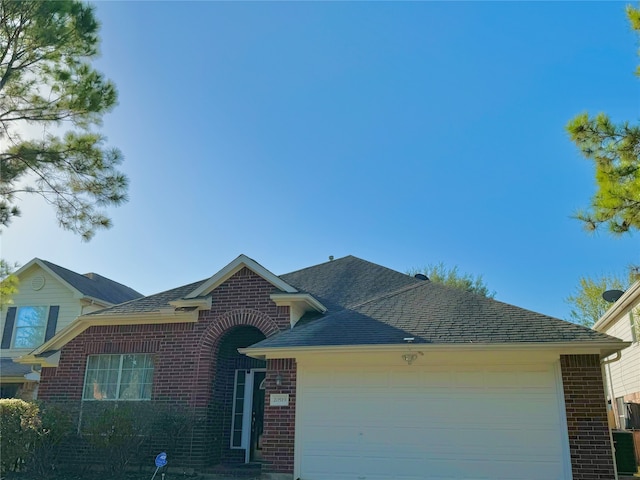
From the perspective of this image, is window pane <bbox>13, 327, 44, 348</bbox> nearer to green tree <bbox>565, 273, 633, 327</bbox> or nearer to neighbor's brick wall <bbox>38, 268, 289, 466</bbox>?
neighbor's brick wall <bbox>38, 268, 289, 466</bbox>

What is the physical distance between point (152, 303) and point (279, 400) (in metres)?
4.76

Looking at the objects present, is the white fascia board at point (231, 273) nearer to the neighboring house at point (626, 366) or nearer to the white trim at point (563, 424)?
the white trim at point (563, 424)

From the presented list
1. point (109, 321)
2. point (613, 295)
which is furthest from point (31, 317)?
point (613, 295)

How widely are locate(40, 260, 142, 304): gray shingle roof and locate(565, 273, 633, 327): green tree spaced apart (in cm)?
2401

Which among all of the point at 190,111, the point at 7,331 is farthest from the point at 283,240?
the point at 7,331

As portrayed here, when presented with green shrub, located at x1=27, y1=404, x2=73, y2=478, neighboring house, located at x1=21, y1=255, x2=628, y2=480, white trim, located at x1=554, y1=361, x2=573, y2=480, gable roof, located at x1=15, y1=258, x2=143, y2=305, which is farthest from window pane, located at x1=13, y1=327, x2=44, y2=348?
white trim, located at x1=554, y1=361, x2=573, y2=480

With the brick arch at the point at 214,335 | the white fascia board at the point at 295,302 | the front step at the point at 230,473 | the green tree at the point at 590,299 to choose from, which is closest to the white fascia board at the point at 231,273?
the white fascia board at the point at 295,302

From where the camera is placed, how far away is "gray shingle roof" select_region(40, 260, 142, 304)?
2121 cm

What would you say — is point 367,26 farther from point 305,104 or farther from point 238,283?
point 238,283

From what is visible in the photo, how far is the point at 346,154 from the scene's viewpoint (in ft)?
49.5

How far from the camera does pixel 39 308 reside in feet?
68.4

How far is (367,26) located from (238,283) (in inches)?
261

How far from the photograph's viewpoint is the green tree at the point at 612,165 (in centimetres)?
921

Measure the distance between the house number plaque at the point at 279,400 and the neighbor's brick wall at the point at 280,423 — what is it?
61mm
